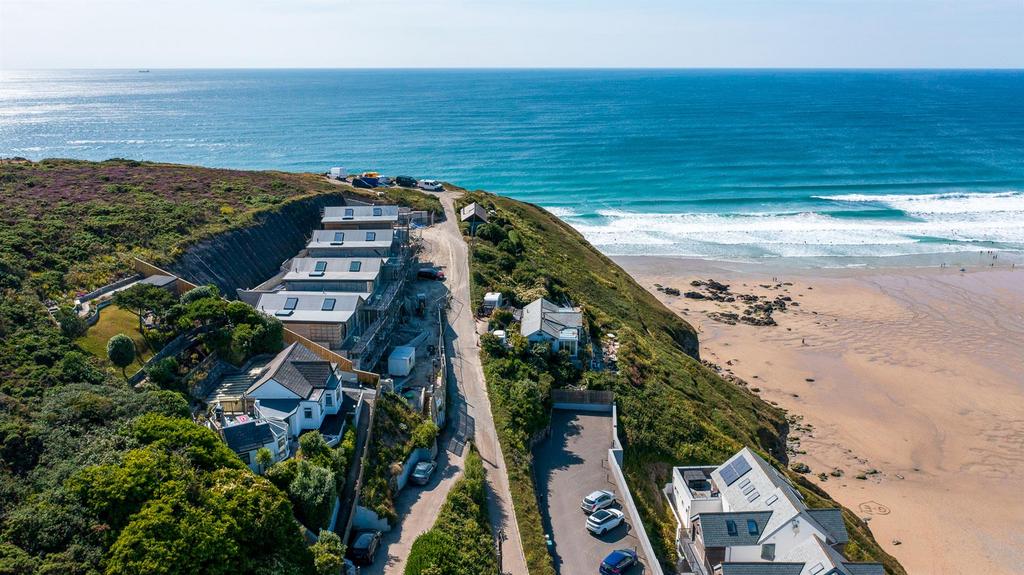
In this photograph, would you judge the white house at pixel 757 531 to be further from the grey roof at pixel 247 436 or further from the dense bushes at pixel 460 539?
the grey roof at pixel 247 436

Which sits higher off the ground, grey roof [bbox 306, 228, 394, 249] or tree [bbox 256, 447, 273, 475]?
grey roof [bbox 306, 228, 394, 249]

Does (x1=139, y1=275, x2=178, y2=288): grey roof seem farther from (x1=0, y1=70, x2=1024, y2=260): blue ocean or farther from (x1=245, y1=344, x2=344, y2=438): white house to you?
(x1=0, y1=70, x2=1024, y2=260): blue ocean

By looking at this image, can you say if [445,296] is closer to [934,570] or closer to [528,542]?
[528,542]

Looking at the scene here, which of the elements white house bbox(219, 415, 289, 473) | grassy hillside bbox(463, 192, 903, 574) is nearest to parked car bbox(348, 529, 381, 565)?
white house bbox(219, 415, 289, 473)

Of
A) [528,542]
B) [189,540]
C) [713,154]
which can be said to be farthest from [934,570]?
[713,154]

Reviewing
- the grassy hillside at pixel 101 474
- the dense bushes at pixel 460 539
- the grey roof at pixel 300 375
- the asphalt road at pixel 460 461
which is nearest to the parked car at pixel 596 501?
the asphalt road at pixel 460 461

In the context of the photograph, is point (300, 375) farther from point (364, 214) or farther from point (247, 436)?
point (364, 214)
